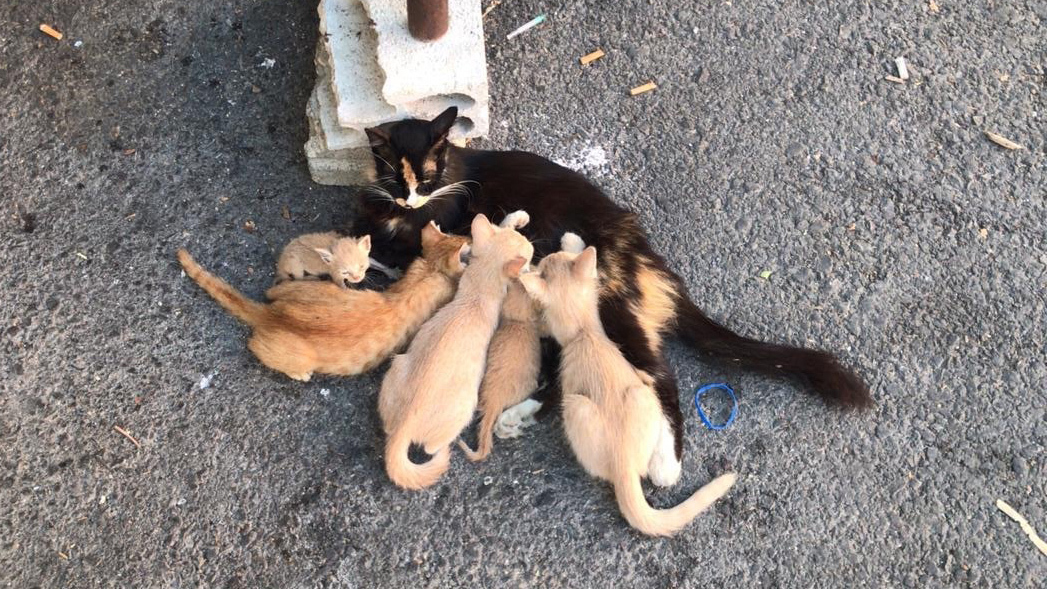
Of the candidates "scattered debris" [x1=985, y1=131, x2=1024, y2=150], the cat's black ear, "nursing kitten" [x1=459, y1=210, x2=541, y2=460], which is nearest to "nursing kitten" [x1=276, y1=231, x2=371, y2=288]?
the cat's black ear

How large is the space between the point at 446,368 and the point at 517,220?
2.38ft

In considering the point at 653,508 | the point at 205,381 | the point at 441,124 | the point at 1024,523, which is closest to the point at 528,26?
the point at 441,124

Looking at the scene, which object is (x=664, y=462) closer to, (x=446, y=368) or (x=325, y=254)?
(x=446, y=368)

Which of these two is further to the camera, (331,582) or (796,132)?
(796,132)

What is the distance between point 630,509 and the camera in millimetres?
2770

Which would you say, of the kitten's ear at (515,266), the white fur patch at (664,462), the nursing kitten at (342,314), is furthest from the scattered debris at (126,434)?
the white fur patch at (664,462)

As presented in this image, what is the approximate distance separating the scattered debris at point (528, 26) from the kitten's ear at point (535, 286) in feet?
5.43

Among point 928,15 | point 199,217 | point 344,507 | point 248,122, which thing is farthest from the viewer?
point 928,15

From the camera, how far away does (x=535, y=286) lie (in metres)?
2.89

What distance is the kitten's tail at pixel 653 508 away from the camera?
8.97ft

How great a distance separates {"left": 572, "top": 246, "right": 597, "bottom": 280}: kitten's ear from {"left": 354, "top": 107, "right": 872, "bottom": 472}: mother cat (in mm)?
160

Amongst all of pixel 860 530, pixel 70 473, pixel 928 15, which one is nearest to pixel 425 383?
pixel 70 473

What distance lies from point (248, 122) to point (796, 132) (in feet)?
8.48

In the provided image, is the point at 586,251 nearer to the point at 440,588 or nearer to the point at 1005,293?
the point at 440,588
